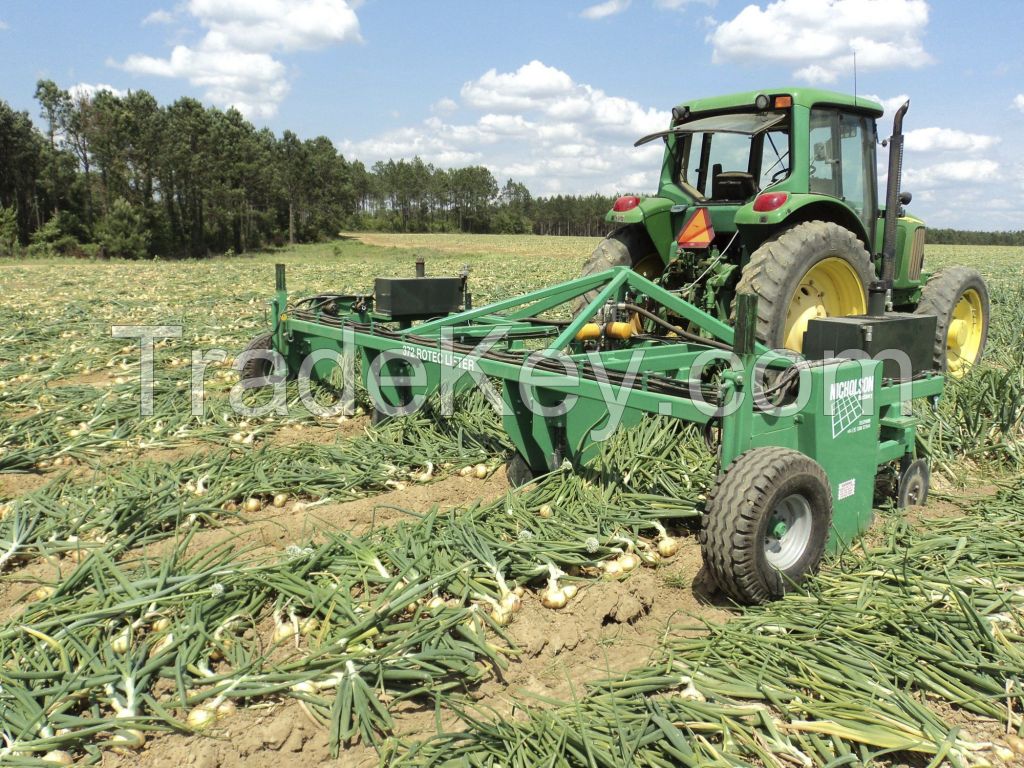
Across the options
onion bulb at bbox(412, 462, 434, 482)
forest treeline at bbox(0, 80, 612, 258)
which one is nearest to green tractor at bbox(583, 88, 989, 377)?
onion bulb at bbox(412, 462, 434, 482)

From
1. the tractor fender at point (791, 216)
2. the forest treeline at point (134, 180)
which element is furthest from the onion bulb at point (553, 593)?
the forest treeline at point (134, 180)

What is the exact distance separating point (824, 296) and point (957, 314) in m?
2.20

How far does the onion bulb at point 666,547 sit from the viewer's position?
3.66 meters

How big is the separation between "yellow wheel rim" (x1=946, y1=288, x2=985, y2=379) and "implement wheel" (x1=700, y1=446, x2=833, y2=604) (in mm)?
4092

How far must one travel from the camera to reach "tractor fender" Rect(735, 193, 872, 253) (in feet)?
16.8

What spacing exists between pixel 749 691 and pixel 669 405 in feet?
4.34

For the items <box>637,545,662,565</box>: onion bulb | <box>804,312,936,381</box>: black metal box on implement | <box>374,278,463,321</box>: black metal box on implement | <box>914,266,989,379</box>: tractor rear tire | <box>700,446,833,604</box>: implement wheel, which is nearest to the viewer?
<box>700,446,833,604</box>: implement wheel

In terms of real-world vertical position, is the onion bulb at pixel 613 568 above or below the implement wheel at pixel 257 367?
below

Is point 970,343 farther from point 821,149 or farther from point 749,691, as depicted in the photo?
point 749,691

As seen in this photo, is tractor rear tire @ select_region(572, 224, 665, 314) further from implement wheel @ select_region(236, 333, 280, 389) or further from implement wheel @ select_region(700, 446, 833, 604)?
implement wheel @ select_region(700, 446, 833, 604)

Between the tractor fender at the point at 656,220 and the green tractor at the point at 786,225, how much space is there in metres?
0.01

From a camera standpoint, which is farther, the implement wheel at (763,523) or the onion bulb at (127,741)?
the implement wheel at (763,523)

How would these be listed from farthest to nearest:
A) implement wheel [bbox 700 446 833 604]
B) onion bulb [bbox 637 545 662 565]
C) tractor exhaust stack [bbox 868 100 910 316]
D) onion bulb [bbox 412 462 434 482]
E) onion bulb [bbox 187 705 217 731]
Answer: tractor exhaust stack [bbox 868 100 910 316] < onion bulb [bbox 412 462 434 482] < onion bulb [bbox 637 545 662 565] < implement wheel [bbox 700 446 833 604] < onion bulb [bbox 187 705 217 731]

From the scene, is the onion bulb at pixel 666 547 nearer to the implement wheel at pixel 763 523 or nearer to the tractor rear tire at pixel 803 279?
the implement wheel at pixel 763 523
